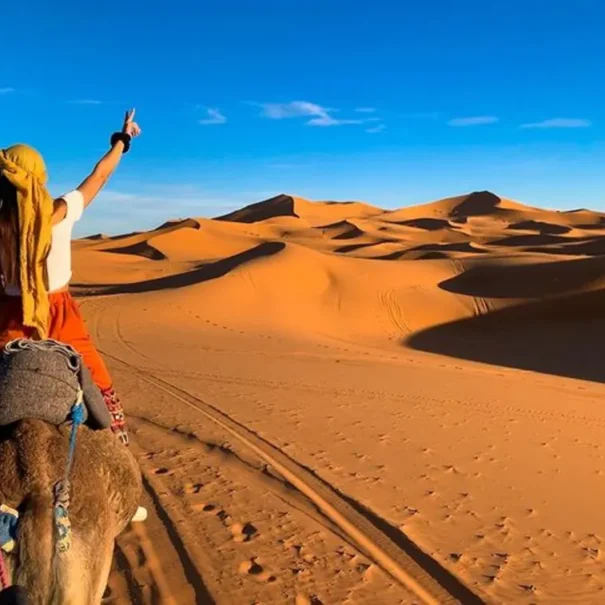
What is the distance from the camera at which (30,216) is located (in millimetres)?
2807

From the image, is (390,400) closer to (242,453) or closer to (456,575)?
(242,453)

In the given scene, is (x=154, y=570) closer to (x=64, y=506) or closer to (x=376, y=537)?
(x=376, y=537)

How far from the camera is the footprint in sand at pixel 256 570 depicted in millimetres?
4562

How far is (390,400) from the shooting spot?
1016 centimetres

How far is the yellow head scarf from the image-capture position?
2.78 m

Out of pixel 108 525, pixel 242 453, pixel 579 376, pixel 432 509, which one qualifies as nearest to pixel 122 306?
pixel 579 376

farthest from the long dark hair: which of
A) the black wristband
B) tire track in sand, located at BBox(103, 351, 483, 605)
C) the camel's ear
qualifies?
tire track in sand, located at BBox(103, 351, 483, 605)

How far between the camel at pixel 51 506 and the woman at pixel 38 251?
50cm

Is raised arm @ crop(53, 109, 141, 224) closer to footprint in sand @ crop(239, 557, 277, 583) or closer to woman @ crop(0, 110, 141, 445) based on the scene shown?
woman @ crop(0, 110, 141, 445)

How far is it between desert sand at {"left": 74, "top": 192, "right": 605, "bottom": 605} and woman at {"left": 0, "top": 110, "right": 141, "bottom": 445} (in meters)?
1.94

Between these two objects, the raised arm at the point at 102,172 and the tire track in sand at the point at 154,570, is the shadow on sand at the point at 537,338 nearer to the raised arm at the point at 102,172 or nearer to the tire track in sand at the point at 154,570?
the tire track in sand at the point at 154,570

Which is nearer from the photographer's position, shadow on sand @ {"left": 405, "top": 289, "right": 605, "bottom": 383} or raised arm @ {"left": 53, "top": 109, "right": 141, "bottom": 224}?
raised arm @ {"left": 53, "top": 109, "right": 141, "bottom": 224}

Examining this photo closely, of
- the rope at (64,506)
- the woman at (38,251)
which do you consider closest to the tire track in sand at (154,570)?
the woman at (38,251)

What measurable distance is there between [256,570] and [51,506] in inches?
102
